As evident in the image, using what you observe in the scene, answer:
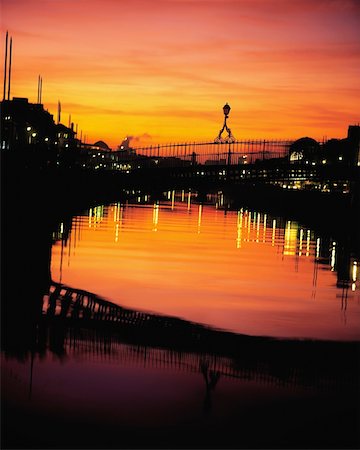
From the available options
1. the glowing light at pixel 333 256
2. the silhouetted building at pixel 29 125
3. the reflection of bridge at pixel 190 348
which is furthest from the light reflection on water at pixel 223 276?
the silhouetted building at pixel 29 125

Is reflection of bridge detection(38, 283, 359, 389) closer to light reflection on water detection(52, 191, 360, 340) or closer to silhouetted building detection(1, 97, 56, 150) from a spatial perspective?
light reflection on water detection(52, 191, 360, 340)

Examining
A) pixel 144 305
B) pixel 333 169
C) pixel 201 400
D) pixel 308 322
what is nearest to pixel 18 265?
pixel 144 305

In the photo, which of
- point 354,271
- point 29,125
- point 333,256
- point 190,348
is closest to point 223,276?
point 354,271

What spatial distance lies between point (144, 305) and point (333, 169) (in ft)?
160

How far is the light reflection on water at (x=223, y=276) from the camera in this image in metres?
28.4

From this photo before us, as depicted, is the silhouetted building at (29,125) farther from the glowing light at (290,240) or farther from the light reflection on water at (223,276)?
the light reflection on water at (223,276)

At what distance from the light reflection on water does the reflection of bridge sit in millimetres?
1453

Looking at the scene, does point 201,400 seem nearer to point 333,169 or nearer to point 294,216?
point 333,169

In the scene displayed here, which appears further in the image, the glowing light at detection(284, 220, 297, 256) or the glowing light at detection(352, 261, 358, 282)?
the glowing light at detection(284, 220, 297, 256)

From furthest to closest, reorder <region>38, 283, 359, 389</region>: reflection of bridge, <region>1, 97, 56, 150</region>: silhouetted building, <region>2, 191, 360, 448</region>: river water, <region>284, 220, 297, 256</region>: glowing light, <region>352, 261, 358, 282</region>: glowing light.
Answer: <region>1, 97, 56, 150</region>: silhouetted building → <region>284, 220, 297, 256</region>: glowing light → <region>352, 261, 358, 282</region>: glowing light → <region>38, 283, 359, 389</region>: reflection of bridge → <region>2, 191, 360, 448</region>: river water

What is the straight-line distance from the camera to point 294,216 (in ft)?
340

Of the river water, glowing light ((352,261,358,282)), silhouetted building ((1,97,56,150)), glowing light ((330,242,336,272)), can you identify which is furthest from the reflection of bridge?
silhouetted building ((1,97,56,150))

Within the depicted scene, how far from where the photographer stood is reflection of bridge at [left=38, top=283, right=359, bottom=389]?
808 inches

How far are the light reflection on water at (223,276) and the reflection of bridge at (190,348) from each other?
145 centimetres
